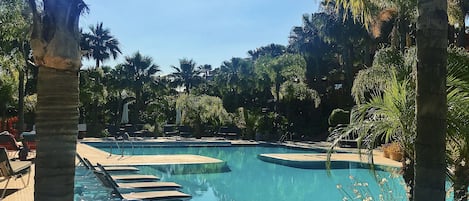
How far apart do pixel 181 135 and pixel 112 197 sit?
24.0m

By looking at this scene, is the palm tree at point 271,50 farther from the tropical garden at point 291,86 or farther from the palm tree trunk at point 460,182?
the palm tree trunk at point 460,182

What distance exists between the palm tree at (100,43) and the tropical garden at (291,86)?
9cm

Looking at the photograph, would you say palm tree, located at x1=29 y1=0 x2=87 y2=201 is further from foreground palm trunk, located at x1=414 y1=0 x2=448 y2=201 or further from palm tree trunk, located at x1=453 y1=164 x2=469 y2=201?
palm tree trunk, located at x1=453 y1=164 x2=469 y2=201

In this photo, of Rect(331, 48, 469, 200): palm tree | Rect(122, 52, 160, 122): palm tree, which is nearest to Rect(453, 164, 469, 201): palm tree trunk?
Rect(331, 48, 469, 200): palm tree

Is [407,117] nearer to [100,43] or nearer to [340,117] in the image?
[340,117]

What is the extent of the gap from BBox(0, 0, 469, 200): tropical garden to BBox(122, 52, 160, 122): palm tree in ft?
0.28

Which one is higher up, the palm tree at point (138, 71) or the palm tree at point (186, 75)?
the palm tree at point (186, 75)

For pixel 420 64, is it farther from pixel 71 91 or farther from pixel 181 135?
pixel 181 135

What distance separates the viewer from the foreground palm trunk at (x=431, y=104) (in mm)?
2867

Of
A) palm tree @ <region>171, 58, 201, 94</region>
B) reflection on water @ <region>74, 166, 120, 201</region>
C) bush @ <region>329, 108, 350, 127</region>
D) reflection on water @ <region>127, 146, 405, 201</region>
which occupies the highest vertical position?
palm tree @ <region>171, 58, 201, 94</region>

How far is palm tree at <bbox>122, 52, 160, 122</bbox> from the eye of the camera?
33.8 m

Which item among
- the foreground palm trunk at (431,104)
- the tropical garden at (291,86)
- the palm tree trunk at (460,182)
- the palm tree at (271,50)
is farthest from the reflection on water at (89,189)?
the palm tree at (271,50)

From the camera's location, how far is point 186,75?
52062mm

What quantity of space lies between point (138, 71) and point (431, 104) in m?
33.0
